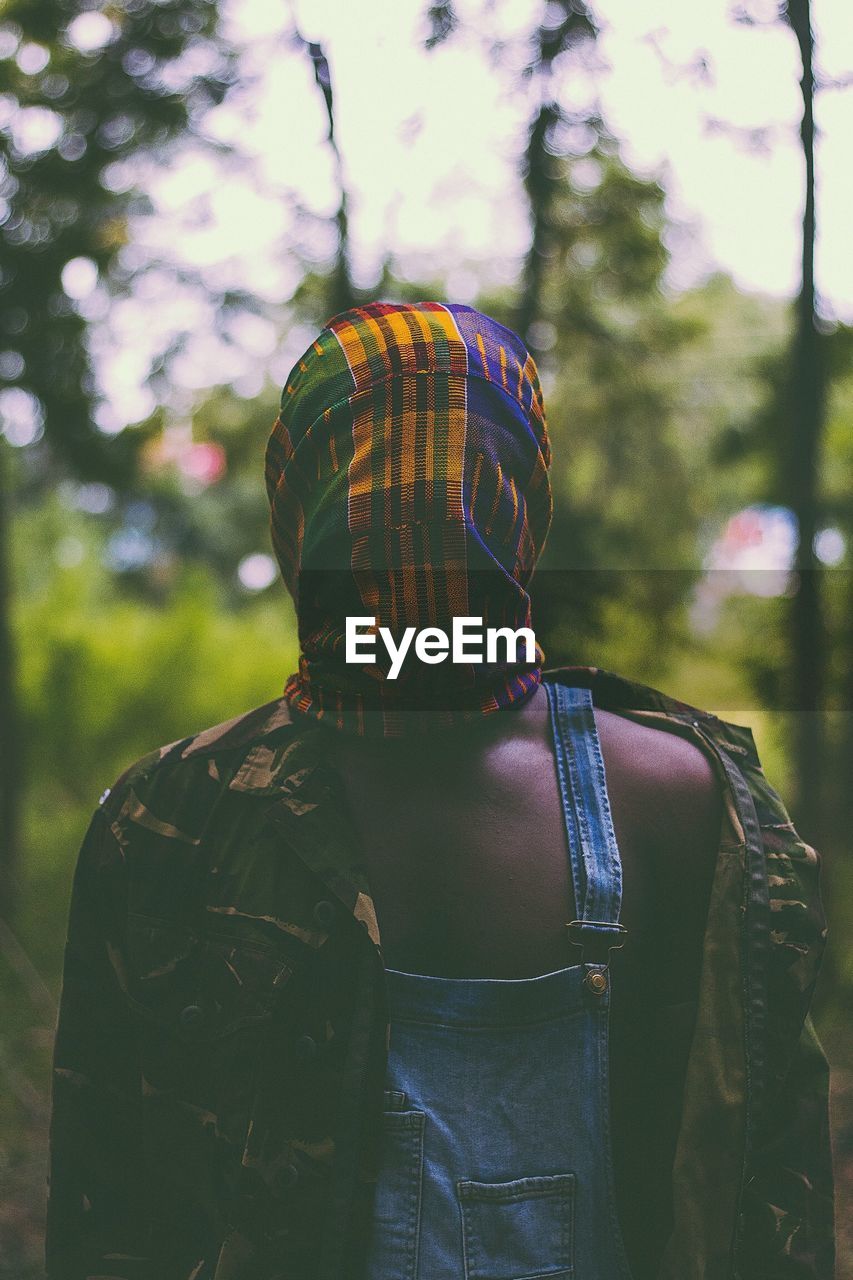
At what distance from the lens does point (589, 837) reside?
1.26m

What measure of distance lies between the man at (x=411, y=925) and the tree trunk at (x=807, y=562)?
263 centimetres

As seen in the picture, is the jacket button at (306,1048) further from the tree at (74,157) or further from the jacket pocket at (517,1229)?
the tree at (74,157)

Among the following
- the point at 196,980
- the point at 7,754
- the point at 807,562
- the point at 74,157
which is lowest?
the point at 7,754

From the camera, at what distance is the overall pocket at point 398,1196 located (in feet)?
3.85

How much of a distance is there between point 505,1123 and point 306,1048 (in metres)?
0.24

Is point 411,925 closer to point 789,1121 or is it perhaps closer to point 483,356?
point 789,1121

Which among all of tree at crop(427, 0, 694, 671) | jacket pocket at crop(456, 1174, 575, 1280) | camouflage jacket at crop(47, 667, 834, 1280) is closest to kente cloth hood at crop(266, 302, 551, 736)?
camouflage jacket at crop(47, 667, 834, 1280)

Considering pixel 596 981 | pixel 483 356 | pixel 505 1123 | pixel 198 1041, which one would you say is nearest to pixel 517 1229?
pixel 505 1123

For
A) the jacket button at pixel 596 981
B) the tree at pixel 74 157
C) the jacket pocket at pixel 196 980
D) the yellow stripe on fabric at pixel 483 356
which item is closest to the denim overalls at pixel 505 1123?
the jacket button at pixel 596 981

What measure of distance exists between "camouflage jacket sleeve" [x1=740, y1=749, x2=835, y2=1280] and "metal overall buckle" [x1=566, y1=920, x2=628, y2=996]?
19 centimetres

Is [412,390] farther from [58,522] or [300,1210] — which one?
[58,522]

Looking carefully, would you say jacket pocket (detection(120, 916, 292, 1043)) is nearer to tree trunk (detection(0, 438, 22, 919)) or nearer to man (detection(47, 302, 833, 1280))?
man (detection(47, 302, 833, 1280))

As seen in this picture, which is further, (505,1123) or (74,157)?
(74,157)

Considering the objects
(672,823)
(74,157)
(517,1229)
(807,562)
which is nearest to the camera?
(517,1229)
